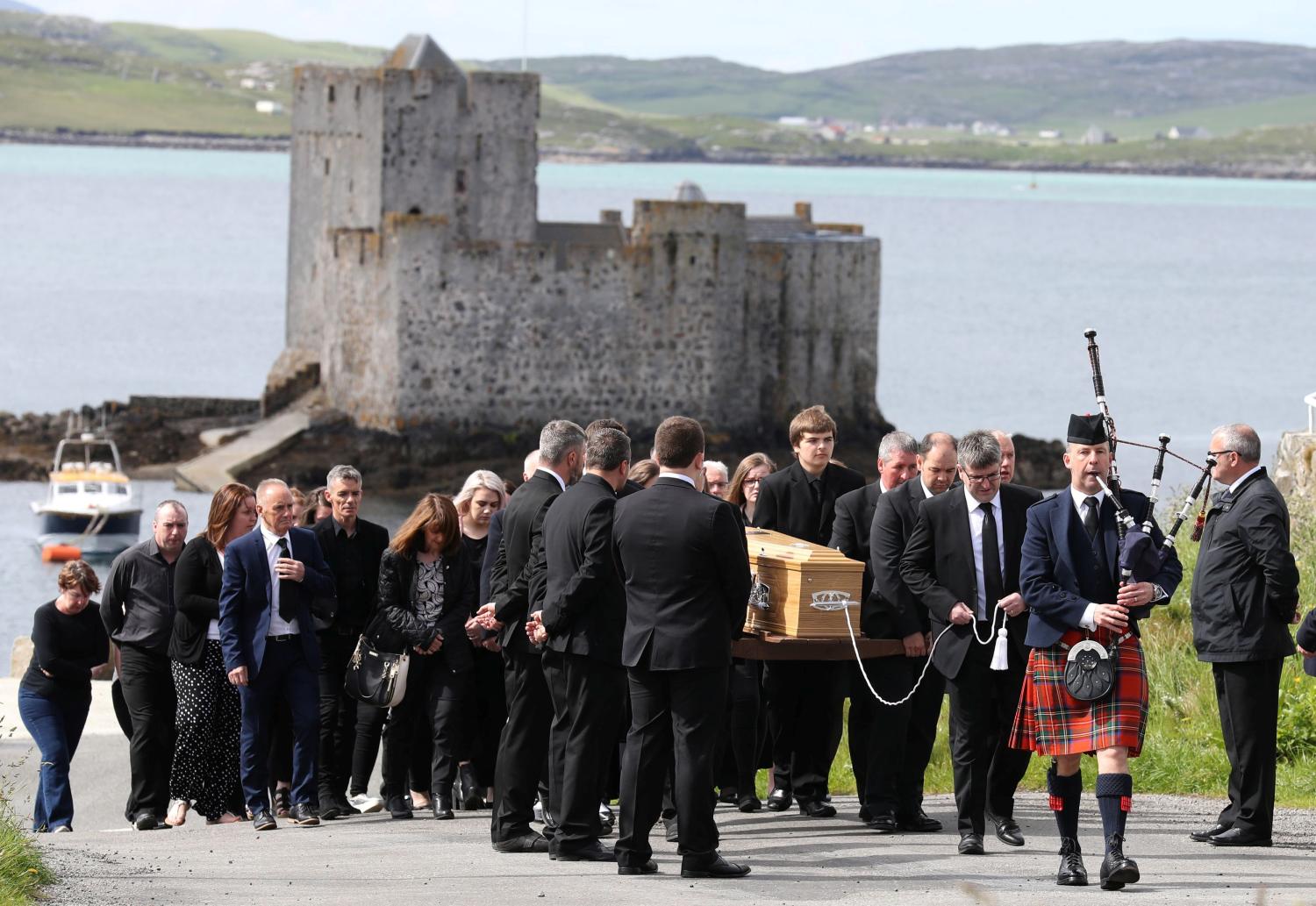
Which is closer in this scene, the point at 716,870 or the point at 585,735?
the point at 716,870

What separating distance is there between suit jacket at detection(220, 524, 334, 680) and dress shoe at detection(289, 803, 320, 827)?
69 cm

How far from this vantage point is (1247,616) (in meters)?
9.82

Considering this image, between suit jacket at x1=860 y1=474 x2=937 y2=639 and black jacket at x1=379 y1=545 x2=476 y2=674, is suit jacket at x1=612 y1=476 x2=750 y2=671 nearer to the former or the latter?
suit jacket at x1=860 y1=474 x2=937 y2=639

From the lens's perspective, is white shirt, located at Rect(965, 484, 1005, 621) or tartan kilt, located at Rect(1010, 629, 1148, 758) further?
white shirt, located at Rect(965, 484, 1005, 621)

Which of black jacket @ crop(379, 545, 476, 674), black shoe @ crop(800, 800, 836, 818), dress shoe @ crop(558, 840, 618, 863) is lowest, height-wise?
black shoe @ crop(800, 800, 836, 818)

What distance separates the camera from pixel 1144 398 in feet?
225

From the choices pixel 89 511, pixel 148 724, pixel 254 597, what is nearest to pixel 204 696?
pixel 148 724

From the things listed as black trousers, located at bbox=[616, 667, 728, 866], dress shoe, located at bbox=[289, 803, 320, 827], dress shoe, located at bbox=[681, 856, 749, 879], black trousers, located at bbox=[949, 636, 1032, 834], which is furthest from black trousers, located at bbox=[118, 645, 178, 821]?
black trousers, located at bbox=[949, 636, 1032, 834]

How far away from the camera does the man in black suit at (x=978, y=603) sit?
981 cm

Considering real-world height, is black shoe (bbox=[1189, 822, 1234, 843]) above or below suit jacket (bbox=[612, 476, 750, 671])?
below

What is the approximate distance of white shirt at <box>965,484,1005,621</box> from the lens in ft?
32.5

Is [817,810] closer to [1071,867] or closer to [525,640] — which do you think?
[525,640]

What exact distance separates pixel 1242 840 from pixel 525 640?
332 cm

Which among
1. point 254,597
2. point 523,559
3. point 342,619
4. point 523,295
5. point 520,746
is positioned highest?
point 523,559
